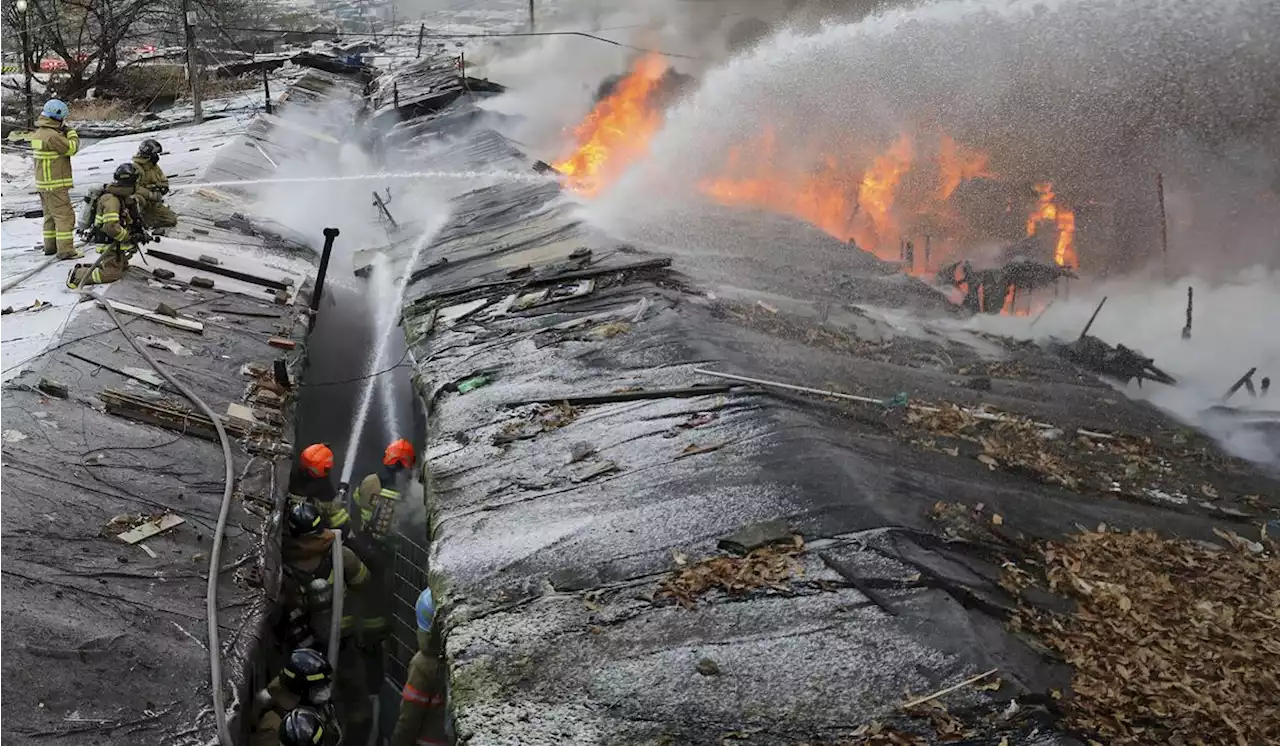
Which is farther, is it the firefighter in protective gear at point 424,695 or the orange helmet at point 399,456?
the orange helmet at point 399,456

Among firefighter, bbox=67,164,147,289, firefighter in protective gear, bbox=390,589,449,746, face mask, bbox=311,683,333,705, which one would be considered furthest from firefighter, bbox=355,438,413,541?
firefighter, bbox=67,164,147,289

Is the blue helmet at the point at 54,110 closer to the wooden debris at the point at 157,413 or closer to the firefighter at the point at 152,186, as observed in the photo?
the firefighter at the point at 152,186

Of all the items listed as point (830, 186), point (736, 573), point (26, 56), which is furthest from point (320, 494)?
point (26, 56)

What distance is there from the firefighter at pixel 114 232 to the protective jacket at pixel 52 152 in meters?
1.16

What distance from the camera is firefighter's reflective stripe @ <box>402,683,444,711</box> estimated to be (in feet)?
23.7

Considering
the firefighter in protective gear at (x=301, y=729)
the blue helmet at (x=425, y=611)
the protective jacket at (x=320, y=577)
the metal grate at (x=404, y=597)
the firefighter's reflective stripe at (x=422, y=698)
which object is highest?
the blue helmet at (x=425, y=611)

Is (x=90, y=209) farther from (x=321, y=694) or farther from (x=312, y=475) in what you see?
(x=321, y=694)

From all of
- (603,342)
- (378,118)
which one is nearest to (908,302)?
(603,342)

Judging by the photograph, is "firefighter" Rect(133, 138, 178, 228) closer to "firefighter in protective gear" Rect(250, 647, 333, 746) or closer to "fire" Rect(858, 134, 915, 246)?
"firefighter in protective gear" Rect(250, 647, 333, 746)

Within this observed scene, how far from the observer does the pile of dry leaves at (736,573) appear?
5727 mm

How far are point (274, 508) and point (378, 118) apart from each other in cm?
2038

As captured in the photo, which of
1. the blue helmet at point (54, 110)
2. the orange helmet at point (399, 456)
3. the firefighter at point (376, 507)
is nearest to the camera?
the firefighter at point (376, 507)

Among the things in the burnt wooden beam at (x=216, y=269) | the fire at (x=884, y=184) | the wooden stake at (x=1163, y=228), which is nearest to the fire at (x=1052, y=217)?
the wooden stake at (x=1163, y=228)

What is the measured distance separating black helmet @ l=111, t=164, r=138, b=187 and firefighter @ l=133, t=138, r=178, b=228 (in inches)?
38.3
